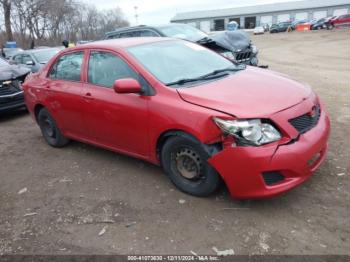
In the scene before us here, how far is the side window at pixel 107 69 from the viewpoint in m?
4.32

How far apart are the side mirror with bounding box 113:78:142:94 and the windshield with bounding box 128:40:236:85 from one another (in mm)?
273

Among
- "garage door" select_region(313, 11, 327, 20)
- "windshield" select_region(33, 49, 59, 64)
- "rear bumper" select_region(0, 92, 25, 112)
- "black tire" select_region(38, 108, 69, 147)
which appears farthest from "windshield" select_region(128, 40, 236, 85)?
"garage door" select_region(313, 11, 327, 20)

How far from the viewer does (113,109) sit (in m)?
4.33

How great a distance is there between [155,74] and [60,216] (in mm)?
1848

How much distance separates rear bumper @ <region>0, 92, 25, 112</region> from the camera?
26.0 feet

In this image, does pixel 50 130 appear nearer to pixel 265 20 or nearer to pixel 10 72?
pixel 10 72

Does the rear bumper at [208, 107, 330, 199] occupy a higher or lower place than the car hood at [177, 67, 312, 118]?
lower

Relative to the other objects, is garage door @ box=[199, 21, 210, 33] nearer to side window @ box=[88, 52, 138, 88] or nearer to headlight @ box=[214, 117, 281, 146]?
side window @ box=[88, 52, 138, 88]

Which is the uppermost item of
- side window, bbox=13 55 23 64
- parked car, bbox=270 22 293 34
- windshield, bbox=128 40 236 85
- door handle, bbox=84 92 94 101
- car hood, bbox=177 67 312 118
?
windshield, bbox=128 40 236 85

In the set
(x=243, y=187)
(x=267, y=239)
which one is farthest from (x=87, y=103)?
(x=267, y=239)

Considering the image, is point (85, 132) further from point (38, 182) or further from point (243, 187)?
point (243, 187)

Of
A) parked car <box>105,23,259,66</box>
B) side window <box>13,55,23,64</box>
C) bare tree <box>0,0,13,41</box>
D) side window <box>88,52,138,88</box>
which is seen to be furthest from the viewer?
bare tree <box>0,0,13,41</box>

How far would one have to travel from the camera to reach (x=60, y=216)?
386 centimetres

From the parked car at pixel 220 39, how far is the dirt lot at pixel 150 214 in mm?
4495
